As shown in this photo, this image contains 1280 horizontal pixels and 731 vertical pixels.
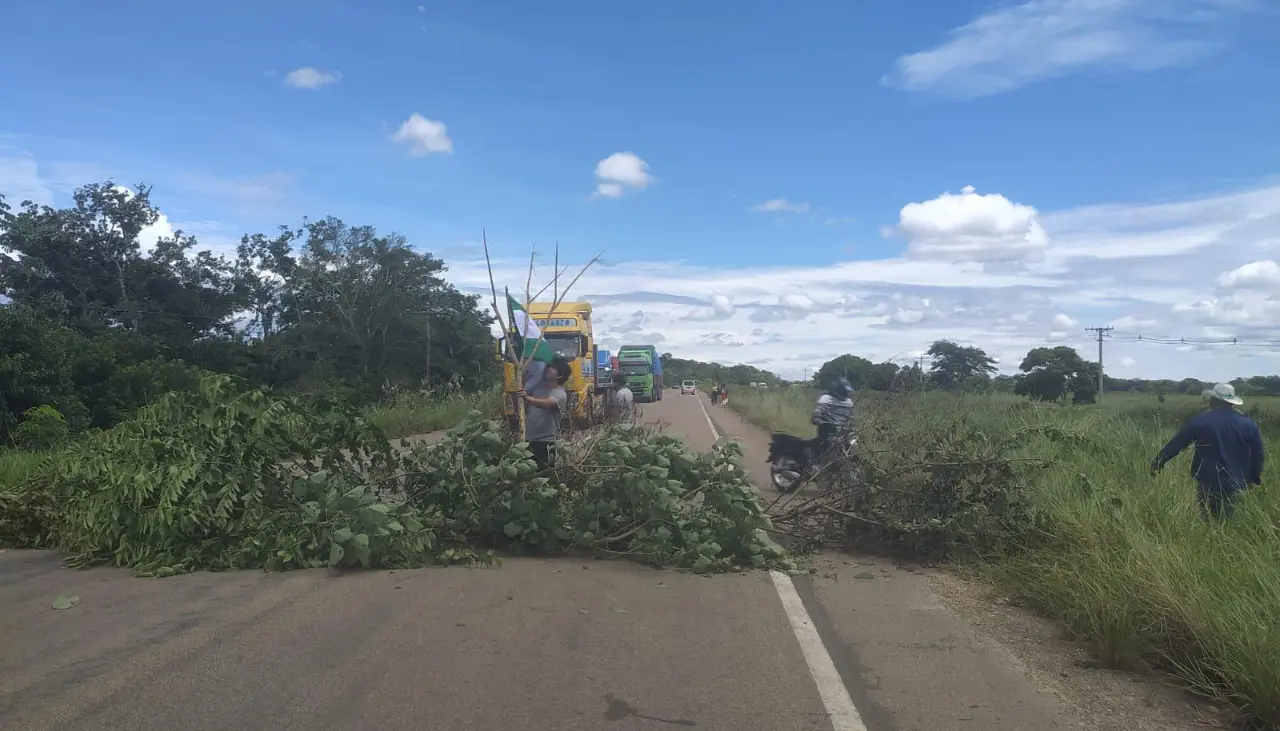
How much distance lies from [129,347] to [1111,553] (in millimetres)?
24918

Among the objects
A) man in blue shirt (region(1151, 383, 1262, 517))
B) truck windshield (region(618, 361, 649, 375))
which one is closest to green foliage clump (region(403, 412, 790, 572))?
man in blue shirt (region(1151, 383, 1262, 517))

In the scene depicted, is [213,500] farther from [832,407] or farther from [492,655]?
[832,407]

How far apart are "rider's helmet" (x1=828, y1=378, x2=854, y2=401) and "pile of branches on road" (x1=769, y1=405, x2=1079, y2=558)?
10.7 ft

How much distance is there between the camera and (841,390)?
45.2 feet

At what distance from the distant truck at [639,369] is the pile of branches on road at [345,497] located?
43415mm

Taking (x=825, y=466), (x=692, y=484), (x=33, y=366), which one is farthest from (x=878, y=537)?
(x=33, y=366)

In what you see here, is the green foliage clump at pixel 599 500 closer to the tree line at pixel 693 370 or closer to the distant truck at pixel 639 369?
the distant truck at pixel 639 369

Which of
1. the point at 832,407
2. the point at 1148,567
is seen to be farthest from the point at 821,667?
the point at 832,407

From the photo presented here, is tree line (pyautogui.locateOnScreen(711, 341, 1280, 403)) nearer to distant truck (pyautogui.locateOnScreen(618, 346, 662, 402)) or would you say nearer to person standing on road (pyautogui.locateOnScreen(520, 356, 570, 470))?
person standing on road (pyautogui.locateOnScreen(520, 356, 570, 470))

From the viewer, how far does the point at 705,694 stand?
5266 mm

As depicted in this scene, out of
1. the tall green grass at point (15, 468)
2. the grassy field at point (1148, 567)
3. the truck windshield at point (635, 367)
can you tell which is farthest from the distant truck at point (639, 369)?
the grassy field at point (1148, 567)

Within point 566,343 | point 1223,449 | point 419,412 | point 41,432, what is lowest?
point 419,412

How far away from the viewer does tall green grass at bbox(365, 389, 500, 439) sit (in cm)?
2508

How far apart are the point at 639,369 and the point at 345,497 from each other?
159 ft
